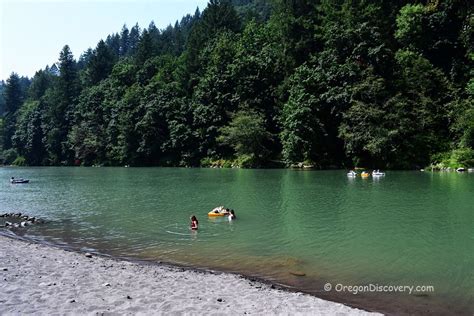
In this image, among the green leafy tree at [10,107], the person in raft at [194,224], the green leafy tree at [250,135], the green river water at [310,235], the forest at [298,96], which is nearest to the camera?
the green river water at [310,235]

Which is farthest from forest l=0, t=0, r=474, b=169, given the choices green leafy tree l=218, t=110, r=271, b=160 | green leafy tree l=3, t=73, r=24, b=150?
green leafy tree l=3, t=73, r=24, b=150

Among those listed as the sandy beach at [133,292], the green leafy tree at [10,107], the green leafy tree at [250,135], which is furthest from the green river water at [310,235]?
the green leafy tree at [10,107]

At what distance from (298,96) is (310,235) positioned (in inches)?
1895

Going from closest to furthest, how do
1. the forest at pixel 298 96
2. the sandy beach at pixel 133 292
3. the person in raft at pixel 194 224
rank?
the sandy beach at pixel 133 292 → the person in raft at pixel 194 224 → the forest at pixel 298 96

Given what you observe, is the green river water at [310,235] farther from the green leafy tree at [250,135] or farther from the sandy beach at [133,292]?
the green leafy tree at [250,135]

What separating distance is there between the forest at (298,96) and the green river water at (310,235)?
2561 cm

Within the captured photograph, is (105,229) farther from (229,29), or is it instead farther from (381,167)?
(229,29)

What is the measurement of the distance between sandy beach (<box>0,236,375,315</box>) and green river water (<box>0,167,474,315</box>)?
4.91 feet

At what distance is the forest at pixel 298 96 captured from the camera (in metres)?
56.3

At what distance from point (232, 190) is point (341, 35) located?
38.9 m

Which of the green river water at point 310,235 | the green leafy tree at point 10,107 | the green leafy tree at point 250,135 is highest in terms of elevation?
the green leafy tree at point 10,107

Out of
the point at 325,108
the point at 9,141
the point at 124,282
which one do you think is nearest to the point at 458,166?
the point at 325,108

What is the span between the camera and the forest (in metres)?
56.3

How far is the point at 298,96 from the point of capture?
63.3m
